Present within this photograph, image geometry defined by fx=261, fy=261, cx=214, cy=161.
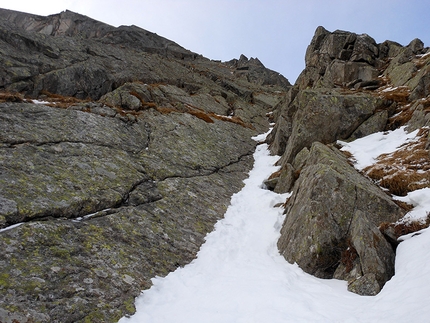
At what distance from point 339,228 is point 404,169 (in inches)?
234

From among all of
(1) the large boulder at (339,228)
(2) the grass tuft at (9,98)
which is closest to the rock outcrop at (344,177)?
(1) the large boulder at (339,228)

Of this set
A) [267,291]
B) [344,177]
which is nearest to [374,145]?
[344,177]

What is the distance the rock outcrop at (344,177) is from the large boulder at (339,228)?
1.2 inches

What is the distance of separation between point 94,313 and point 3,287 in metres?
2.48

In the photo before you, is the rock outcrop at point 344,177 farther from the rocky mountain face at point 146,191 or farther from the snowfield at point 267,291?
the snowfield at point 267,291

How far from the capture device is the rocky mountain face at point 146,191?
834 centimetres

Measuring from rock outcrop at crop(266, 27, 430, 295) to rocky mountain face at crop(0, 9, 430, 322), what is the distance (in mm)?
60

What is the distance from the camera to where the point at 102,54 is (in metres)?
51.5

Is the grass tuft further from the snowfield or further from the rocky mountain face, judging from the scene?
the snowfield

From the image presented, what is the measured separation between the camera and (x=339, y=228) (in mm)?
10773

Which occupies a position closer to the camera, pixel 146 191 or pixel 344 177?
pixel 344 177

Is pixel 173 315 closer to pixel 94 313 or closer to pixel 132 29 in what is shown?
pixel 94 313

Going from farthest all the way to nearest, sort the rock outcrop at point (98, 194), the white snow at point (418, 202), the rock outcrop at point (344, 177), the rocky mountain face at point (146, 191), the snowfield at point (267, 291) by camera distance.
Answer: the white snow at point (418, 202), the rock outcrop at point (344, 177), the rocky mountain face at point (146, 191), the rock outcrop at point (98, 194), the snowfield at point (267, 291)

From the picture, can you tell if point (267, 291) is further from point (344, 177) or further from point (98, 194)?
point (98, 194)
